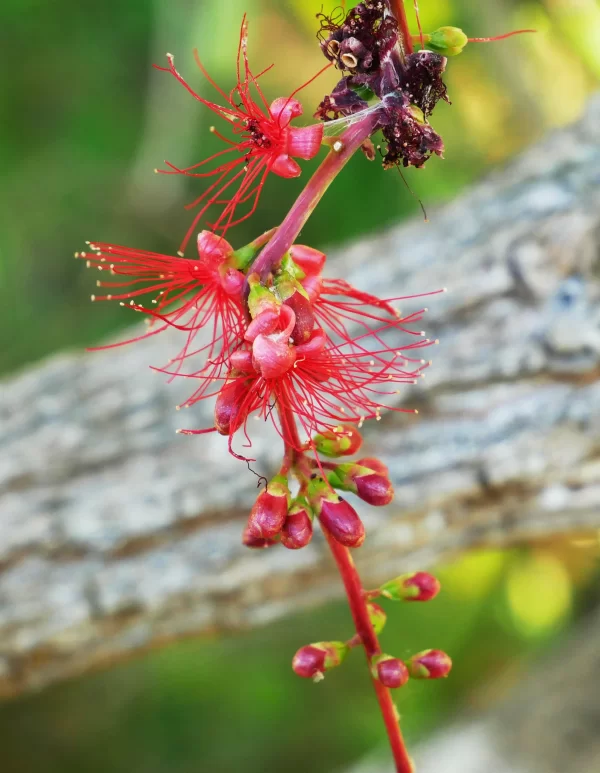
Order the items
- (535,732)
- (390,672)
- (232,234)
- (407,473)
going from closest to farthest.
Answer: (390,672) < (407,473) < (535,732) < (232,234)

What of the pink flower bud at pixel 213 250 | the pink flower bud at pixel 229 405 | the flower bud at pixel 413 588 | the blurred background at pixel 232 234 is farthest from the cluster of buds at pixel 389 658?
the blurred background at pixel 232 234

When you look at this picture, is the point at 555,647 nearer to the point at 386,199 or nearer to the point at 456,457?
the point at 456,457

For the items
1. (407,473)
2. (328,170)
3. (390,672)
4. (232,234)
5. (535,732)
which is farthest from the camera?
(232,234)

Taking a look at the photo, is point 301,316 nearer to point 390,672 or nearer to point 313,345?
point 313,345

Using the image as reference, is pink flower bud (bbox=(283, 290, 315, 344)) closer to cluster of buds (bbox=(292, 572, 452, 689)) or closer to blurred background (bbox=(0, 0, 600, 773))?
cluster of buds (bbox=(292, 572, 452, 689))

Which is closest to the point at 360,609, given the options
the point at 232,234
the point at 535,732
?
the point at 535,732

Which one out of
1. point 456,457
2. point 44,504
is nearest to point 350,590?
point 456,457

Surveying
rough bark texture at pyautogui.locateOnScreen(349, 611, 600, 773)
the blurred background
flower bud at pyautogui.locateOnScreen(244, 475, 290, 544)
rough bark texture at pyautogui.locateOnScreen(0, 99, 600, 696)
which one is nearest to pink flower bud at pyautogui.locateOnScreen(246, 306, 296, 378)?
flower bud at pyautogui.locateOnScreen(244, 475, 290, 544)
